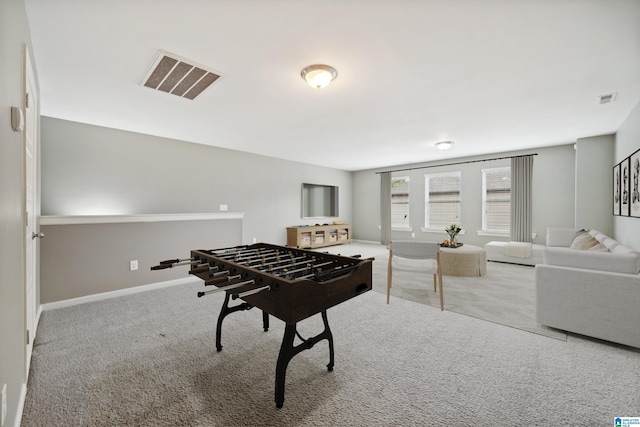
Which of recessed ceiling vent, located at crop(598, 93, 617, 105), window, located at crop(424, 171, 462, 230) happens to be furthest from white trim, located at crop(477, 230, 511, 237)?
recessed ceiling vent, located at crop(598, 93, 617, 105)

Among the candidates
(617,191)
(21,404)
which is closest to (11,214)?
(21,404)

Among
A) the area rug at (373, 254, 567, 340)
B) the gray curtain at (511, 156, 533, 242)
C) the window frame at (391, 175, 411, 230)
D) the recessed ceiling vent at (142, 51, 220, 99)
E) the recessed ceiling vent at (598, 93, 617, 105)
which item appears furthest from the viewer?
the window frame at (391, 175, 411, 230)

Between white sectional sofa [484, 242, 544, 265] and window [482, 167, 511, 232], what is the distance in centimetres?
79

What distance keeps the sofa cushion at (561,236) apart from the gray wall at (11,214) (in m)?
6.48

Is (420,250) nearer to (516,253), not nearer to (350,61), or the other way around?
(350,61)

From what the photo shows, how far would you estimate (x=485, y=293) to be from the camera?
329cm

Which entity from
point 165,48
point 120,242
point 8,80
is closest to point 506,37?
point 165,48

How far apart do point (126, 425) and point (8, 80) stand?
1.77m

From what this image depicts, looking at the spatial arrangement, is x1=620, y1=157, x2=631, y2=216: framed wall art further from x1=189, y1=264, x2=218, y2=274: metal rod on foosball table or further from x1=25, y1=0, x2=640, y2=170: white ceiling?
x1=189, y1=264, x2=218, y2=274: metal rod on foosball table

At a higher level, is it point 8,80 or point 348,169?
point 348,169

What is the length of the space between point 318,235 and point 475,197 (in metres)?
3.90

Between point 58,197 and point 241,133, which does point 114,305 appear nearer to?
point 58,197

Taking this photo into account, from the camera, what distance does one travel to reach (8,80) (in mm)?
1168

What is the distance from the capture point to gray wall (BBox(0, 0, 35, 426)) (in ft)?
3.46
